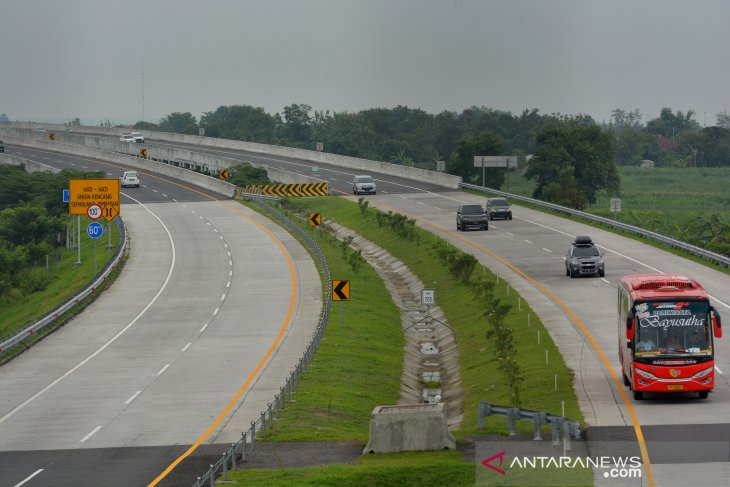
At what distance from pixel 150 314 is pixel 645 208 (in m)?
85.3

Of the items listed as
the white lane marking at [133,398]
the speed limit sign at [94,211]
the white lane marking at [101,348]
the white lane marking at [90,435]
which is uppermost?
the speed limit sign at [94,211]

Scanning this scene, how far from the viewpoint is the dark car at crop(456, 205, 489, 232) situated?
78.0 metres

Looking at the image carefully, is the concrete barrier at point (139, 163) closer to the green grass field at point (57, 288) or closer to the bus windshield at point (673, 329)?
the green grass field at point (57, 288)

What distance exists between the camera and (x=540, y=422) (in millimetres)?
26094

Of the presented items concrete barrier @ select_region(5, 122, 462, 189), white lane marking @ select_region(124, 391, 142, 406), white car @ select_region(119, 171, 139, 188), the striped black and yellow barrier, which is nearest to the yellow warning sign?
the striped black and yellow barrier

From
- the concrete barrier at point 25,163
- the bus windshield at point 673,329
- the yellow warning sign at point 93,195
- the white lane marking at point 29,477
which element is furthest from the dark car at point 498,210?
the white lane marking at point 29,477

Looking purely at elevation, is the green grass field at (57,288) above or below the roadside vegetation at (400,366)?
below

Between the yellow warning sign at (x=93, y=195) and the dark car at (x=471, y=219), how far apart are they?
2175 centimetres

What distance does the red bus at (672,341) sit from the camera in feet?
97.2

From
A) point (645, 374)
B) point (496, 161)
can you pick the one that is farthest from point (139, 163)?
point (645, 374)

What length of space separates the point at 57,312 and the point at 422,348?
15736 millimetres

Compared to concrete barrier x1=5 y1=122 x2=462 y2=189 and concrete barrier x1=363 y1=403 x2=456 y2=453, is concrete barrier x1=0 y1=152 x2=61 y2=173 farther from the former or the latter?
concrete barrier x1=363 y1=403 x2=456 y2=453

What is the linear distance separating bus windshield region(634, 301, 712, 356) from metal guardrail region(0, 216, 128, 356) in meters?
24.7

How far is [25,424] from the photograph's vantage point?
3278cm
